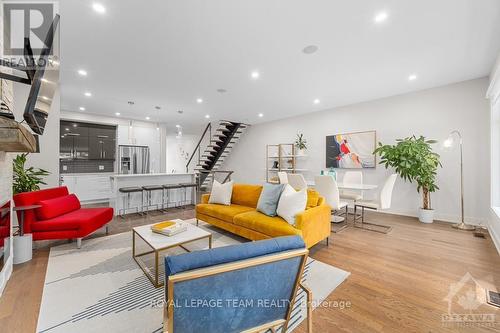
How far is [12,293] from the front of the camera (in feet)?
6.42

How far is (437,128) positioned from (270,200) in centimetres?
424

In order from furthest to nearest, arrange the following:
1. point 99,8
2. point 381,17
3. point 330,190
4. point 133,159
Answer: point 133,159 → point 330,190 → point 381,17 → point 99,8

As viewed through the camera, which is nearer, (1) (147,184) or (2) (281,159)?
(1) (147,184)

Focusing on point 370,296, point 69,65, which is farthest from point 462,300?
point 69,65

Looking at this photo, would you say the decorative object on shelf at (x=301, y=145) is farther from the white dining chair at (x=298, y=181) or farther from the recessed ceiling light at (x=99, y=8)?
the recessed ceiling light at (x=99, y=8)

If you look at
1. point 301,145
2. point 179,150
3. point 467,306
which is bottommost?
point 467,306

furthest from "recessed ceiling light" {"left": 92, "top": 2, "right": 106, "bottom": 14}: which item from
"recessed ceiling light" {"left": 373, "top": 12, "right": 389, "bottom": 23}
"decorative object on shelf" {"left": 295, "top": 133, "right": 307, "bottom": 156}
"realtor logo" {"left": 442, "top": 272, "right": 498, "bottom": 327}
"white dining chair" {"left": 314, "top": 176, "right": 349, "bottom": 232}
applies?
"decorative object on shelf" {"left": 295, "top": 133, "right": 307, "bottom": 156}

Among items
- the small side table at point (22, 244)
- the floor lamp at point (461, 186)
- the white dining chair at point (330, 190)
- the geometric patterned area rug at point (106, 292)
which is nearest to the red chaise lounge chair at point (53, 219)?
the small side table at point (22, 244)

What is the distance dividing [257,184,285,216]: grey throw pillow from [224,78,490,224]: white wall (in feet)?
11.7

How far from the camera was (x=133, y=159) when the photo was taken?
748 centimetres

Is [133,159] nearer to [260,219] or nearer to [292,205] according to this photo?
[260,219]

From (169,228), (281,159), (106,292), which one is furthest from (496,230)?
(281,159)

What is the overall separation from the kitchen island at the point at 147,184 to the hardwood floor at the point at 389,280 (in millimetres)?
Result: 1428

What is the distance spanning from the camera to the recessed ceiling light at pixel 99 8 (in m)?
2.17
